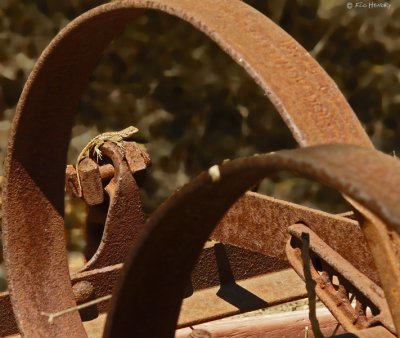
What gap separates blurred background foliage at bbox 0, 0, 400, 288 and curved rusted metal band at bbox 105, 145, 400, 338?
2.80 meters

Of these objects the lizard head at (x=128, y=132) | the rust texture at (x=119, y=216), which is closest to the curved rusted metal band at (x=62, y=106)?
the rust texture at (x=119, y=216)

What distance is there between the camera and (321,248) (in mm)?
2498

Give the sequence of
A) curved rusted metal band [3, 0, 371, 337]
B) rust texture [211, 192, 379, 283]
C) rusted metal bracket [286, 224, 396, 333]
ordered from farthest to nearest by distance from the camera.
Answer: rust texture [211, 192, 379, 283] → rusted metal bracket [286, 224, 396, 333] → curved rusted metal band [3, 0, 371, 337]

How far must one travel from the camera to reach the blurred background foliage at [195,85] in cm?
442

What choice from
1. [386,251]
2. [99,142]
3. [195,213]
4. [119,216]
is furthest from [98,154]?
[386,251]

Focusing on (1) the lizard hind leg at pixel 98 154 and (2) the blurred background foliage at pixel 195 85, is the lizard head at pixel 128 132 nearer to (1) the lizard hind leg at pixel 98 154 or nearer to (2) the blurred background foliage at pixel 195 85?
(1) the lizard hind leg at pixel 98 154

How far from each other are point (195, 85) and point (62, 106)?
2.23m

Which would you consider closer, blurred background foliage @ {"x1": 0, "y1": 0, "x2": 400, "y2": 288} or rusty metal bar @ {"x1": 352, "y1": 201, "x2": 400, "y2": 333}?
rusty metal bar @ {"x1": 352, "y1": 201, "x2": 400, "y2": 333}

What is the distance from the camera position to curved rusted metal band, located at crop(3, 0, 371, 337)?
5.39ft

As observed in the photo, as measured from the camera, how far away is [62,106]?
2.35 meters

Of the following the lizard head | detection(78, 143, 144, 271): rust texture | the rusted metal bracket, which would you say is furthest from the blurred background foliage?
the rusted metal bracket

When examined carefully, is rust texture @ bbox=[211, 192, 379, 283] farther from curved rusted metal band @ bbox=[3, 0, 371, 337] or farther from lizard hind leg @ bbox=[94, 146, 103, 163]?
curved rusted metal band @ bbox=[3, 0, 371, 337]

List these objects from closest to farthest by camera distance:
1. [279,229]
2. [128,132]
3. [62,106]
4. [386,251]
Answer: [386,251]
[62,106]
[279,229]
[128,132]

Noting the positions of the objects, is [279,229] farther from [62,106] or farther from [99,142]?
[62,106]
